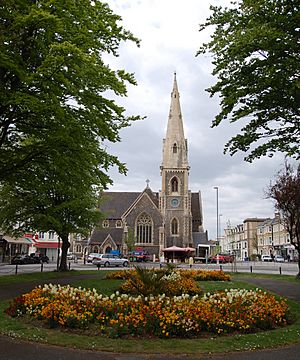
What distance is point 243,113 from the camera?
471 inches

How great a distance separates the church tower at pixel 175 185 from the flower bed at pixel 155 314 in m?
58.3

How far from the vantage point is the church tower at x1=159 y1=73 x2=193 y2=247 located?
2753 inches

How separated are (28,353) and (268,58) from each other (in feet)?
31.4

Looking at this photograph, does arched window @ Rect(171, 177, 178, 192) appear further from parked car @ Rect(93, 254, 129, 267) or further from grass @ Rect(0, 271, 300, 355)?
grass @ Rect(0, 271, 300, 355)

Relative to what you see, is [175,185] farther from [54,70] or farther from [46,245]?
[54,70]

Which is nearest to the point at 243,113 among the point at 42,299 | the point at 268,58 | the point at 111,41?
the point at 268,58

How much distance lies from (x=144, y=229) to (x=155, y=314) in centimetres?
6179

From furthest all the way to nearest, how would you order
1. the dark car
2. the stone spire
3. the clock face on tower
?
the stone spire
the clock face on tower
the dark car

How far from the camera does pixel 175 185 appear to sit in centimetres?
7338

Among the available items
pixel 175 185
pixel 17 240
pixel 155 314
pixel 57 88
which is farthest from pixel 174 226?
pixel 155 314

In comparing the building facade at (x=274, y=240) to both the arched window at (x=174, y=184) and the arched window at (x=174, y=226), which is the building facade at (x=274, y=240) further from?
the arched window at (x=174, y=226)

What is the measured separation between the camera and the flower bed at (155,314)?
8.27 metres

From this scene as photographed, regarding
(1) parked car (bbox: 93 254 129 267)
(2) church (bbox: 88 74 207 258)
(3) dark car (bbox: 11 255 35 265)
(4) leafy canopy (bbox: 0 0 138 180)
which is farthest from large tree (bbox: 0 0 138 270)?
(2) church (bbox: 88 74 207 258)

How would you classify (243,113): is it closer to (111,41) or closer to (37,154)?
(111,41)
